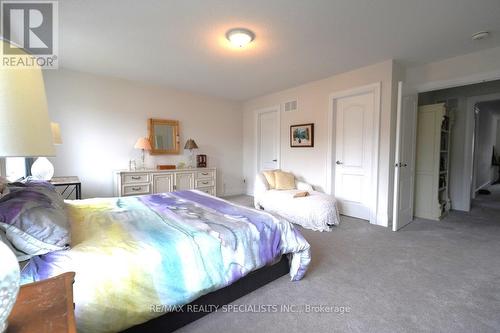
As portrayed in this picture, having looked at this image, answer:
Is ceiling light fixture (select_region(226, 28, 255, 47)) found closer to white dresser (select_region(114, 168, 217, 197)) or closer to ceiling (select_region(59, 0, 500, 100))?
ceiling (select_region(59, 0, 500, 100))

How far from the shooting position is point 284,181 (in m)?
4.36

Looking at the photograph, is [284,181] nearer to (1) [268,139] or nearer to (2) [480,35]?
(1) [268,139]

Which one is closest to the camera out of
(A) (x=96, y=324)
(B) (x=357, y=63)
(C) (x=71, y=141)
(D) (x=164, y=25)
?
(A) (x=96, y=324)

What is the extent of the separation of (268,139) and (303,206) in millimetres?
2397

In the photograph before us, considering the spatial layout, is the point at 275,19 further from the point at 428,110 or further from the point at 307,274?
the point at 428,110

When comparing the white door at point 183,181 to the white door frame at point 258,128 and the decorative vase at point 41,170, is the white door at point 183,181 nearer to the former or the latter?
the white door frame at point 258,128

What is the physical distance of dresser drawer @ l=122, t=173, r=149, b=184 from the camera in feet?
12.6

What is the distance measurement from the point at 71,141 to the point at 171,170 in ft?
5.29

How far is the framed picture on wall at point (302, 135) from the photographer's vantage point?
14.4 feet

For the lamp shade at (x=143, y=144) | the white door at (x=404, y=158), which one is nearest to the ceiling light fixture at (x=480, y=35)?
the white door at (x=404, y=158)

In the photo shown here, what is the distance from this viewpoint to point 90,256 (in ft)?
4.02

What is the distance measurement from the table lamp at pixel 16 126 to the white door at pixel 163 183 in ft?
12.0

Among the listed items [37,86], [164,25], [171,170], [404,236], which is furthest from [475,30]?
[171,170]

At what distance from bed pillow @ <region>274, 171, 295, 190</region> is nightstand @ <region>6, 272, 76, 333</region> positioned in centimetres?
368
